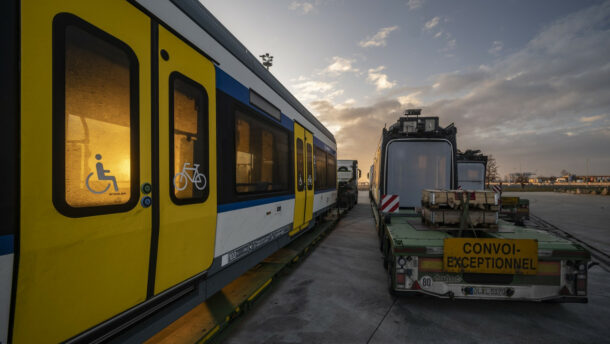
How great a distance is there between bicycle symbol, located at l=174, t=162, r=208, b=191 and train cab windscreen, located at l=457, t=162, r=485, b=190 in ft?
37.8

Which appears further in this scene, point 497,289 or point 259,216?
point 259,216

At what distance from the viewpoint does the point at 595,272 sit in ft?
16.6

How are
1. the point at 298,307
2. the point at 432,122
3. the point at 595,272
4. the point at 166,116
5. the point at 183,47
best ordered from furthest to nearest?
the point at 432,122 < the point at 595,272 < the point at 298,307 < the point at 183,47 < the point at 166,116

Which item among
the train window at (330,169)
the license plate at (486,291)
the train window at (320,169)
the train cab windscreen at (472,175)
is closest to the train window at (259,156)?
the train window at (320,169)

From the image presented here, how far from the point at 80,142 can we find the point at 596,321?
19.4ft

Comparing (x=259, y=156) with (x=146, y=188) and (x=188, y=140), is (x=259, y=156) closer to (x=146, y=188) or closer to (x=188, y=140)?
(x=188, y=140)

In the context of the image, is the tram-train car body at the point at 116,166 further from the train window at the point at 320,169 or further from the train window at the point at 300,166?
the train window at the point at 320,169

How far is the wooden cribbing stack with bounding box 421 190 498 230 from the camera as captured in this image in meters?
3.93

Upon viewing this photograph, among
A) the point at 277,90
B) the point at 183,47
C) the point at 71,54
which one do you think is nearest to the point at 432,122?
the point at 277,90

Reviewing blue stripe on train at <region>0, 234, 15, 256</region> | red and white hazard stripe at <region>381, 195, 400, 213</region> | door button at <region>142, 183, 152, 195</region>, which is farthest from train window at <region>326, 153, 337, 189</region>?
blue stripe on train at <region>0, 234, 15, 256</region>

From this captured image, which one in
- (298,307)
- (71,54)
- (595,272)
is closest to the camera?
(71,54)

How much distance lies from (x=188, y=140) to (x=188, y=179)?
0.38 metres

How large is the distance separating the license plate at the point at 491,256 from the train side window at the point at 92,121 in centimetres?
366

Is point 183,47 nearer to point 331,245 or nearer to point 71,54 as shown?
point 71,54
